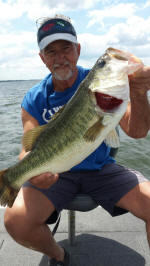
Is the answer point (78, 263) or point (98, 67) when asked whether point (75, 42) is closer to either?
point (98, 67)

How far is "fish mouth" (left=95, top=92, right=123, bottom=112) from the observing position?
7.76 ft

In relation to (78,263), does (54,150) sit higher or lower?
higher

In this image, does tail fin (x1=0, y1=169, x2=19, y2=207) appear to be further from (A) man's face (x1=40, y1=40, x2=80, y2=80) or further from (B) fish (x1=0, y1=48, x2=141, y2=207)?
(A) man's face (x1=40, y1=40, x2=80, y2=80)

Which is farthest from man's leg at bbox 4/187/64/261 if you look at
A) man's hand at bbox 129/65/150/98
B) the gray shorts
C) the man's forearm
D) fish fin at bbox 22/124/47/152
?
man's hand at bbox 129/65/150/98

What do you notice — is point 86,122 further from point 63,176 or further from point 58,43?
point 58,43

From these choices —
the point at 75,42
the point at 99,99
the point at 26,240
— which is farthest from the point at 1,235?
the point at 75,42

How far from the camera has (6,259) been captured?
11.2 ft

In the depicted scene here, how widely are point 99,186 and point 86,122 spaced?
1085mm

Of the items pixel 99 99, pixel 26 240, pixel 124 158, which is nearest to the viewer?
pixel 99 99

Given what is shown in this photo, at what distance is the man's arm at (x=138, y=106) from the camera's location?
2375mm

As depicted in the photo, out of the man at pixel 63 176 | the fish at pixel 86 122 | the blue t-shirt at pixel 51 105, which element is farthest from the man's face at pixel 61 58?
the fish at pixel 86 122

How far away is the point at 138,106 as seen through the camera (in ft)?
8.87

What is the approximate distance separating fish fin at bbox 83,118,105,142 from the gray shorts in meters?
0.95

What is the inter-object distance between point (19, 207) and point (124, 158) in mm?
7691
